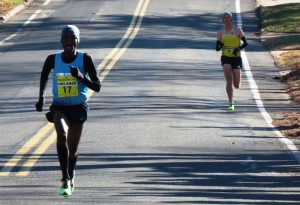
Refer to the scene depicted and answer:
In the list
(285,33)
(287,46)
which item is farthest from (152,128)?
(285,33)

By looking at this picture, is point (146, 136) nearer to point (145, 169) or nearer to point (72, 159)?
point (145, 169)

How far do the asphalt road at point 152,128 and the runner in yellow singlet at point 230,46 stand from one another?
76 centimetres

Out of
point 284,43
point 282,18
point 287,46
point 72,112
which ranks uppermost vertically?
point 72,112

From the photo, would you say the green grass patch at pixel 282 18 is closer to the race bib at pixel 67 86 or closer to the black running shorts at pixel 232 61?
the black running shorts at pixel 232 61

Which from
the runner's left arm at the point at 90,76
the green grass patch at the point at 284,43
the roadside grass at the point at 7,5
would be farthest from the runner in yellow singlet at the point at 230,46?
the roadside grass at the point at 7,5

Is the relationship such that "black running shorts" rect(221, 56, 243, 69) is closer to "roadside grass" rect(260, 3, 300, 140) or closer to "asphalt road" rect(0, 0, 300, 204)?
"asphalt road" rect(0, 0, 300, 204)

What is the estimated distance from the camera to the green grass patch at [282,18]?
123 feet

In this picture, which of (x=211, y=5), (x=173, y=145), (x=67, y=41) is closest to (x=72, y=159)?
(x=67, y=41)

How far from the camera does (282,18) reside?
3994cm

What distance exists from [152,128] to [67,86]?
264 inches

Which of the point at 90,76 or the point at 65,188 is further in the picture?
the point at 90,76

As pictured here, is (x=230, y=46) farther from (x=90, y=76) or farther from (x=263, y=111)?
(x=90, y=76)

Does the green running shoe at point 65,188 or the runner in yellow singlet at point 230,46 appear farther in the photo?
the runner in yellow singlet at point 230,46

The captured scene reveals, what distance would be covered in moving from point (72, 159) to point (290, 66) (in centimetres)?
1870
